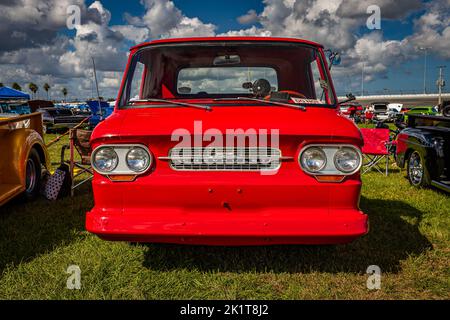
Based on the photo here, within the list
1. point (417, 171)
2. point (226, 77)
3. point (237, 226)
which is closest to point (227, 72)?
point (226, 77)

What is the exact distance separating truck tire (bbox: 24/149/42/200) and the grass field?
3.88ft

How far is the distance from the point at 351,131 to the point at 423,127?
14.5 feet

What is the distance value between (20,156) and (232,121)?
3524mm

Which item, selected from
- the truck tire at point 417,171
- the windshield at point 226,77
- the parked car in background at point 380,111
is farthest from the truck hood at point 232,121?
the parked car in background at point 380,111

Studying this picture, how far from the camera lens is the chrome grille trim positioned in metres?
2.56

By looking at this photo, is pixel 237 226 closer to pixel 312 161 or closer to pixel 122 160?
pixel 312 161

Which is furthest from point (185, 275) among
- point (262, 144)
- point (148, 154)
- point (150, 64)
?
point (150, 64)

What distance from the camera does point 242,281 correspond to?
115 inches

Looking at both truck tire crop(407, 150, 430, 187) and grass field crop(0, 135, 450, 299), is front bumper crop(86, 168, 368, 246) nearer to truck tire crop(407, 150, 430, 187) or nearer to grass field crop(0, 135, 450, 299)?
grass field crop(0, 135, 450, 299)

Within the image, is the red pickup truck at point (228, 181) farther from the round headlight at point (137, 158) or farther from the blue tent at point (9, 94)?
the blue tent at point (9, 94)

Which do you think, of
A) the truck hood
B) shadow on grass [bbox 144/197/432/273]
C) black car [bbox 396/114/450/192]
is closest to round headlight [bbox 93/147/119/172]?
the truck hood

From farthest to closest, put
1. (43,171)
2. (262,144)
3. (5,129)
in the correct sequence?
(43,171)
(5,129)
(262,144)

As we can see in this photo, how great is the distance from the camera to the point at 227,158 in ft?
8.39
